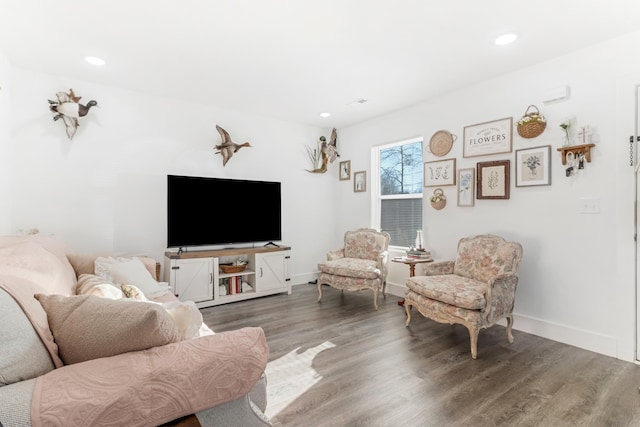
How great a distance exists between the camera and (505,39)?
2.53 metres

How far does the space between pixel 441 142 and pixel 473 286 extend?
177 cm

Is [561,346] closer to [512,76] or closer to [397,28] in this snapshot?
[512,76]

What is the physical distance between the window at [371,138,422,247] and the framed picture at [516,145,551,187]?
123cm

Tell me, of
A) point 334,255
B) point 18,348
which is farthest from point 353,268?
point 18,348

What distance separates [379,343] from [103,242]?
10.1 feet

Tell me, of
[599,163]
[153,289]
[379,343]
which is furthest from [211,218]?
[599,163]

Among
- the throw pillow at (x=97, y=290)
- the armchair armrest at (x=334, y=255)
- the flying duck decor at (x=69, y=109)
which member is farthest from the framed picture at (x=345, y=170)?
the throw pillow at (x=97, y=290)

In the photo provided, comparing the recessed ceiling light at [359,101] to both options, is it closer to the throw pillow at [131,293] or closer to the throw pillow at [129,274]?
the throw pillow at [129,274]

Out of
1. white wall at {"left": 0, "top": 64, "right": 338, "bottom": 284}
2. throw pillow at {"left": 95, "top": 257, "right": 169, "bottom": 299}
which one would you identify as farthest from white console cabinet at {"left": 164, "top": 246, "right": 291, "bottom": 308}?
throw pillow at {"left": 95, "top": 257, "right": 169, "bottom": 299}

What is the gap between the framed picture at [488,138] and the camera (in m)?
3.19

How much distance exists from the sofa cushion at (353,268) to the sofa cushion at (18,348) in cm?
307

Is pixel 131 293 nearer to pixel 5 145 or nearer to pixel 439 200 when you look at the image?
pixel 5 145

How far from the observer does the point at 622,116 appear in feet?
8.22

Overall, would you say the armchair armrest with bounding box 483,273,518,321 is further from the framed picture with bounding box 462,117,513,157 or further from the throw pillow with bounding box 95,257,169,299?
the throw pillow with bounding box 95,257,169,299
